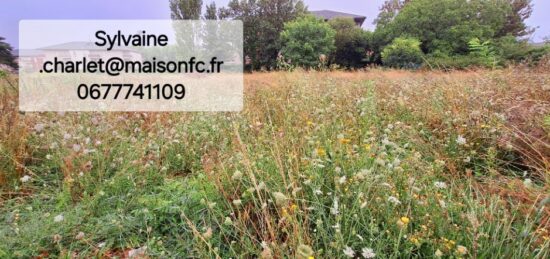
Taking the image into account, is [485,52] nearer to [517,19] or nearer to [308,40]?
[308,40]

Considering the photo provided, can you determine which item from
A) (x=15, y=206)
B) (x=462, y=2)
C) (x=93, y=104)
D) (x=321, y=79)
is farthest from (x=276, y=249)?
(x=462, y=2)

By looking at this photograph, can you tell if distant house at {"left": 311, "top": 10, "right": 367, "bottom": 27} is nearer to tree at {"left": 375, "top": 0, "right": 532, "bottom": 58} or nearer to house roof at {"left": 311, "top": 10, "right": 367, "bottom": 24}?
house roof at {"left": 311, "top": 10, "right": 367, "bottom": 24}

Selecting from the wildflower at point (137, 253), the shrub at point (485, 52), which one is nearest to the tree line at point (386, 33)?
the shrub at point (485, 52)

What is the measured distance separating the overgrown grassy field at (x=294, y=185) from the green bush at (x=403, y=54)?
1214 centimetres

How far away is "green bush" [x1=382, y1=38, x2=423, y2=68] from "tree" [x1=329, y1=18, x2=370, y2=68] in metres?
4.28

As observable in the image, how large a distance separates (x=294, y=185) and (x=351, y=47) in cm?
2009

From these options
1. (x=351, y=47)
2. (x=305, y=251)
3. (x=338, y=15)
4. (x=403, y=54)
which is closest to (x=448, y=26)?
(x=403, y=54)

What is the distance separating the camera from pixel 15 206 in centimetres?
176

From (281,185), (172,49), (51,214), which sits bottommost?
(51,214)

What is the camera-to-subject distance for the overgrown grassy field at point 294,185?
1.21 m

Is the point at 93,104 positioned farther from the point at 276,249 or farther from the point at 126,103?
the point at 276,249

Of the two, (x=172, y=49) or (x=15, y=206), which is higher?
(x=172, y=49)

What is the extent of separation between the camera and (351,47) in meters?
20.0

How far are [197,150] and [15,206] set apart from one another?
3.86 ft
